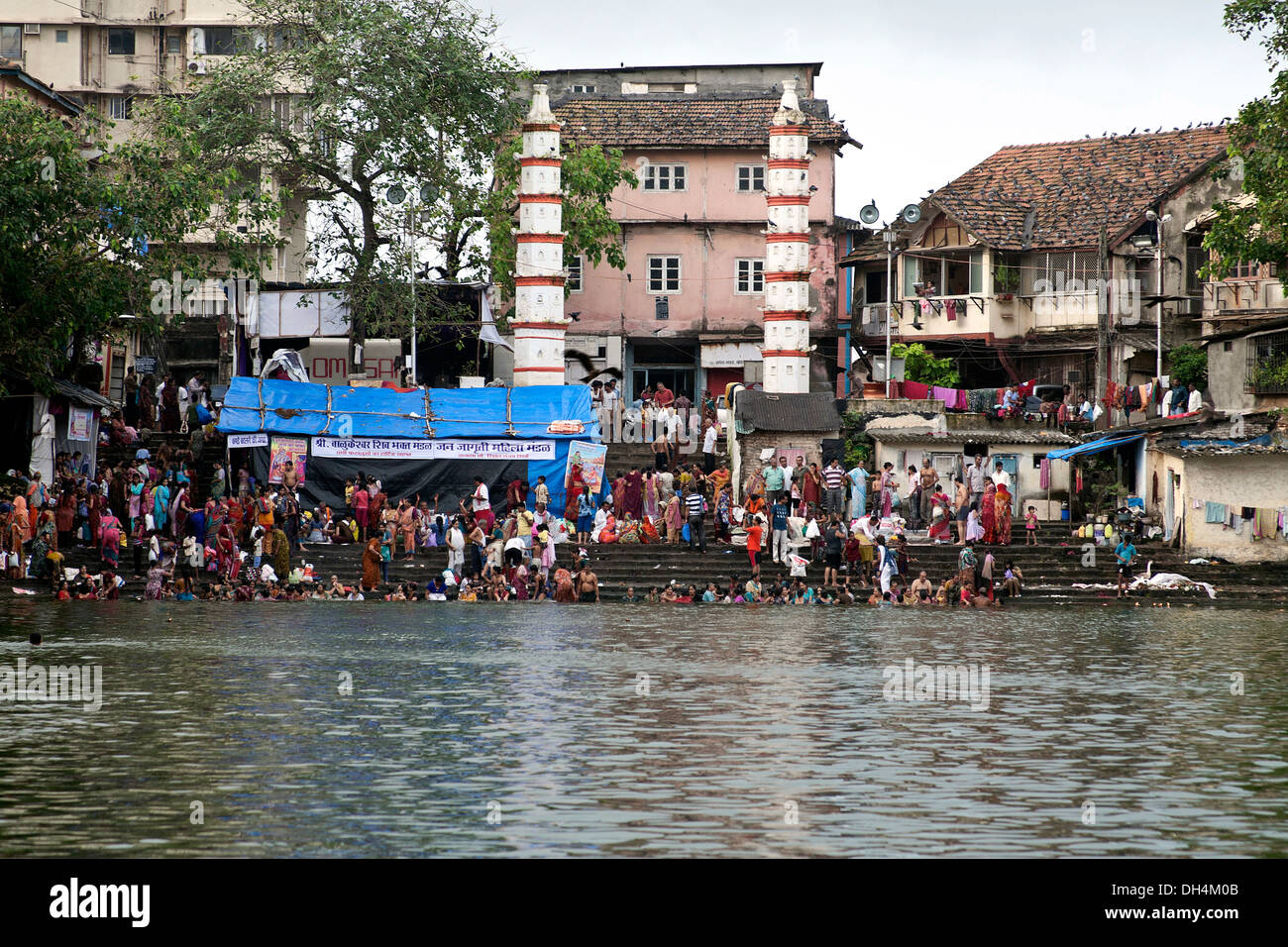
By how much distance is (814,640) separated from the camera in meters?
27.2

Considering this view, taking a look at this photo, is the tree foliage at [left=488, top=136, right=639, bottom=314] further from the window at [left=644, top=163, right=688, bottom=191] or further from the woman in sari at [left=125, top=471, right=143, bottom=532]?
the woman in sari at [left=125, top=471, right=143, bottom=532]

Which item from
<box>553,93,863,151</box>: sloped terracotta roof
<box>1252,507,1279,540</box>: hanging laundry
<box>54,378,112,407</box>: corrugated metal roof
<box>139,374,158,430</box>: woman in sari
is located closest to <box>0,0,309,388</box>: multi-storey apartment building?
<box>553,93,863,151</box>: sloped terracotta roof

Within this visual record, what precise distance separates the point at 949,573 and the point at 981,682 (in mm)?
15950

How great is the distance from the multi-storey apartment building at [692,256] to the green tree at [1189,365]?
40.3 ft

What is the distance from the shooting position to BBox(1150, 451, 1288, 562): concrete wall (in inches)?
1517

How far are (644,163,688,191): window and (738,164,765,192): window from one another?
6.11 feet

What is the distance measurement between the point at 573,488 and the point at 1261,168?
16.0 meters

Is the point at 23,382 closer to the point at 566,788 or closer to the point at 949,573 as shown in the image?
the point at 949,573

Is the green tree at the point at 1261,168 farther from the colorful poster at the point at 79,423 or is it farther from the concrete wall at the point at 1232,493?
the colorful poster at the point at 79,423

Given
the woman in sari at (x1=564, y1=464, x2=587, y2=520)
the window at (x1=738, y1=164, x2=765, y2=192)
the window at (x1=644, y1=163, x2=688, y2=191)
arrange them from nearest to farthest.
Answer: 1. the woman in sari at (x1=564, y1=464, x2=587, y2=520)
2. the window at (x1=644, y1=163, x2=688, y2=191)
3. the window at (x1=738, y1=164, x2=765, y2=192)

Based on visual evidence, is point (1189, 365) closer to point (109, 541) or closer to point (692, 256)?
point (692, 256)

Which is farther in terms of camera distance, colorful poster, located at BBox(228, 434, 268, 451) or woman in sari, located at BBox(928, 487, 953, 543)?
colorful poster, located at BBox(228, 434, 268, 451)

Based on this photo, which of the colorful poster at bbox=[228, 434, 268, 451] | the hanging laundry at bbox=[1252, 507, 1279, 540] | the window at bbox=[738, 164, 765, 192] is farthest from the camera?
the window at bbox=[738, 164, 765, 192]

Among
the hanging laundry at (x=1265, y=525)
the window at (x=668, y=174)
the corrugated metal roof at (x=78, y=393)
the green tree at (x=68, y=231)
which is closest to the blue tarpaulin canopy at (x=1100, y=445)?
the hanging laundry at (x=1265, y=525)
